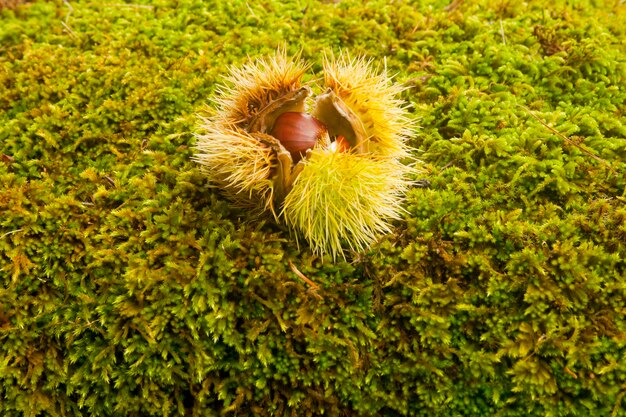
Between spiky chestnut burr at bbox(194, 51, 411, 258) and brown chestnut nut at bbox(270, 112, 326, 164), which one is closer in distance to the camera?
spiky chestnut burr at bbox(194, 51, 411, 258)

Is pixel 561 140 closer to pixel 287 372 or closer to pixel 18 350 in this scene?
pixel 287 372

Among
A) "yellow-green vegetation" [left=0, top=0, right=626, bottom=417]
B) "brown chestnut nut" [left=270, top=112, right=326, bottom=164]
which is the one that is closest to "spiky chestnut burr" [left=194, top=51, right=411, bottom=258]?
"brown chestnut nut" [left=270, top=112, right=326, bottom=164]

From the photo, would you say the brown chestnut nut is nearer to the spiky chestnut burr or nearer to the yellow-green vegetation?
the spiky chestnut burr

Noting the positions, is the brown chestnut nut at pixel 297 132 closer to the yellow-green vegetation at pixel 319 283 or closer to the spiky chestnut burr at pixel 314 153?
the spiky chestnut burr at pixel 314 153

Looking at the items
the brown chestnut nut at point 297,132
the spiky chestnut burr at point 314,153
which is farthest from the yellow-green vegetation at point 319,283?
the brown chestnut nut at point 297,132

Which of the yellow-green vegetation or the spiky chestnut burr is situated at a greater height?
the spiky chestnut burr

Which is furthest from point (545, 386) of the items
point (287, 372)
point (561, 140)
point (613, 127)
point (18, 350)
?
point (18, 350)

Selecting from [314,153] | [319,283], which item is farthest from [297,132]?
[319,283]
